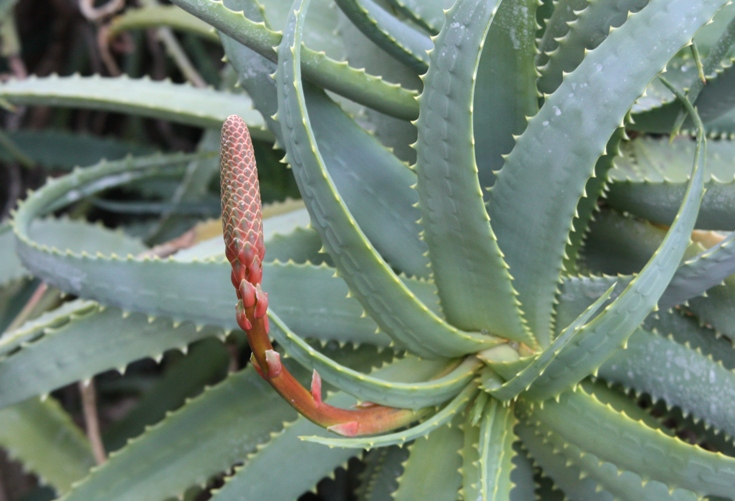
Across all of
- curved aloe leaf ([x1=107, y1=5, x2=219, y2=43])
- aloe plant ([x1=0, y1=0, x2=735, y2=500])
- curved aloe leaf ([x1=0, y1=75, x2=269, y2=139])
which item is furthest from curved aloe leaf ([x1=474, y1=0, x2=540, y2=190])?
curved aloe leaf ([x1=107, y1=5, x2=219, y2=43])

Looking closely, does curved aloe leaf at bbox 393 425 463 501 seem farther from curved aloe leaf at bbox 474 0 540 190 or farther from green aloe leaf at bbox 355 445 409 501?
curved aloe leaf at bbox 474 0 540 190

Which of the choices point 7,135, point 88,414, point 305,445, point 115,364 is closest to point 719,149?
point 305,445

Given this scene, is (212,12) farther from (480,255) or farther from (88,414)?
(88,414)

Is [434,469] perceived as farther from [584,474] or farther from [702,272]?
[702,272]

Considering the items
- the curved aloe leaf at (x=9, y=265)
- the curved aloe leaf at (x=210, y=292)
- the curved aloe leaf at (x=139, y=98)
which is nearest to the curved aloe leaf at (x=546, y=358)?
the curved aloe leaf at (x=210, y=292)

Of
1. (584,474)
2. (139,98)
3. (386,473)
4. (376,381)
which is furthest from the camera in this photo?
(139,98)

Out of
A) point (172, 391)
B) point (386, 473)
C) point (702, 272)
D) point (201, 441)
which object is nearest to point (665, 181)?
point (702, 272)
